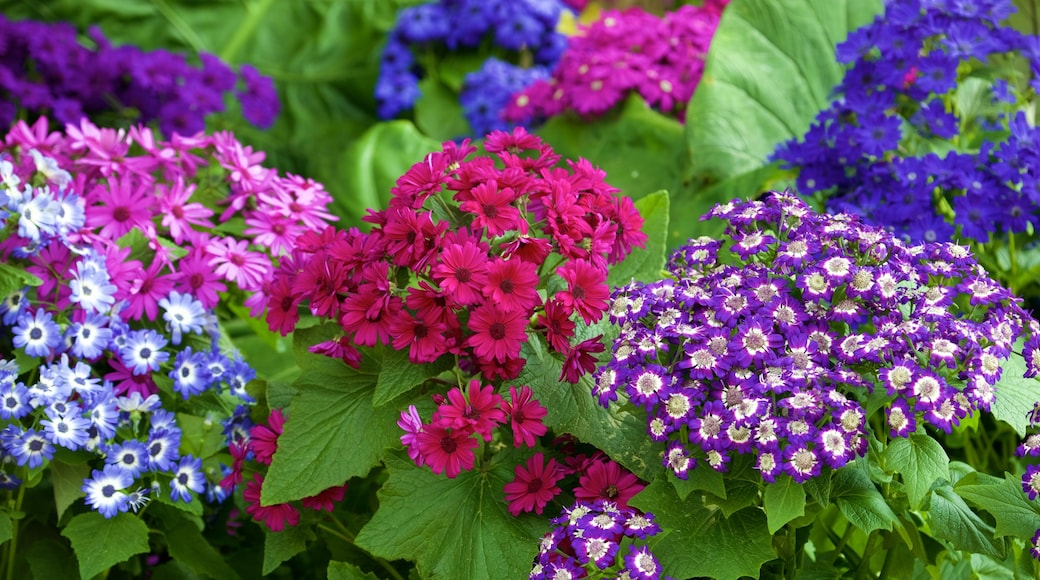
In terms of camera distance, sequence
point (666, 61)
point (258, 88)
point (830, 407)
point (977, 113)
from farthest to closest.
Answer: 1. point (258, 88)
2. point (666, 61)
3. point (977, 113)
4. point (830, 407)

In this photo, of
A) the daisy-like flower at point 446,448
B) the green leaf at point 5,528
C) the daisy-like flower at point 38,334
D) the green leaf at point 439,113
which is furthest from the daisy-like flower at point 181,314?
the green leaf at point 439,113

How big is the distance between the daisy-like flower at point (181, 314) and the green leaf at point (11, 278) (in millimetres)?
153

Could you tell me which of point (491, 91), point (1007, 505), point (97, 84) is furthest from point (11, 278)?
point (491, 91)

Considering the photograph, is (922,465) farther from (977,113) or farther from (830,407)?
(977,113)

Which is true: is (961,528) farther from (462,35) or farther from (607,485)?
(462,35)

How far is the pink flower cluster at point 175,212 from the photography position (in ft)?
4.56

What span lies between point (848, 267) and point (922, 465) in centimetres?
20

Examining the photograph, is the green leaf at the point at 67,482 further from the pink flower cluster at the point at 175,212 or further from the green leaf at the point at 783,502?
the green leaf at the point at 783,502

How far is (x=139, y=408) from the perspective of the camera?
1291 mm

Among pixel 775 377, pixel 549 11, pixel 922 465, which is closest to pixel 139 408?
pixel 775 377

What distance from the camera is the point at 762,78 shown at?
83.4 inches

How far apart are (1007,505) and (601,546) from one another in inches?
15.6

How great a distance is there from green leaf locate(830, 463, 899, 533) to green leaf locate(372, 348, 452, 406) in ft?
1.37

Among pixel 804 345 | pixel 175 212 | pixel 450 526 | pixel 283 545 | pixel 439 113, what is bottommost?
pixel 439 113
